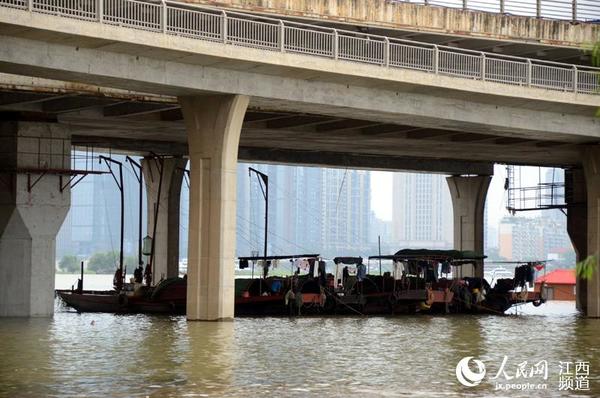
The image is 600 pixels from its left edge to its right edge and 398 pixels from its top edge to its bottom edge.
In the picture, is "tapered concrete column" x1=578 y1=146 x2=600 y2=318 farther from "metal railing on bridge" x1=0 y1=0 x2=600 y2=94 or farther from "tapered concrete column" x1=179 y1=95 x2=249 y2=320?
"tapered concrete column" x1=179 y1=95 x2=249 y2=320

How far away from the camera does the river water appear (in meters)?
24.1

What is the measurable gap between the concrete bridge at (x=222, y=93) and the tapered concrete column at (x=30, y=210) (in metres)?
0.05

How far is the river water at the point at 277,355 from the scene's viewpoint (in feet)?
79.2

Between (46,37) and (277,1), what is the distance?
14529 mm

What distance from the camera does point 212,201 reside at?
43.5 metres

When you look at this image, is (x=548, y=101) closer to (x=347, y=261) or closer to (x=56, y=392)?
(x=347, y=261)

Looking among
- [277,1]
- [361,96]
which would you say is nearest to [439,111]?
[361,96]

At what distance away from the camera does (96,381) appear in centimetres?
2500

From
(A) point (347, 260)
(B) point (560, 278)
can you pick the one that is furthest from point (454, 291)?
(B) point (560, 278)

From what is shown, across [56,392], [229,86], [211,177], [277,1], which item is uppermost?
[277,1]

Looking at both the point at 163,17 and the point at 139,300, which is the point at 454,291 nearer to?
the point at 139,300

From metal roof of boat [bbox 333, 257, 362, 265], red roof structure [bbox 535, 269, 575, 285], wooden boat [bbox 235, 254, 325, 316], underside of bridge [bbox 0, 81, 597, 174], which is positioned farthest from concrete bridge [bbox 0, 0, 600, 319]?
red roof structure [bbox 535, 269, 575, 285]
